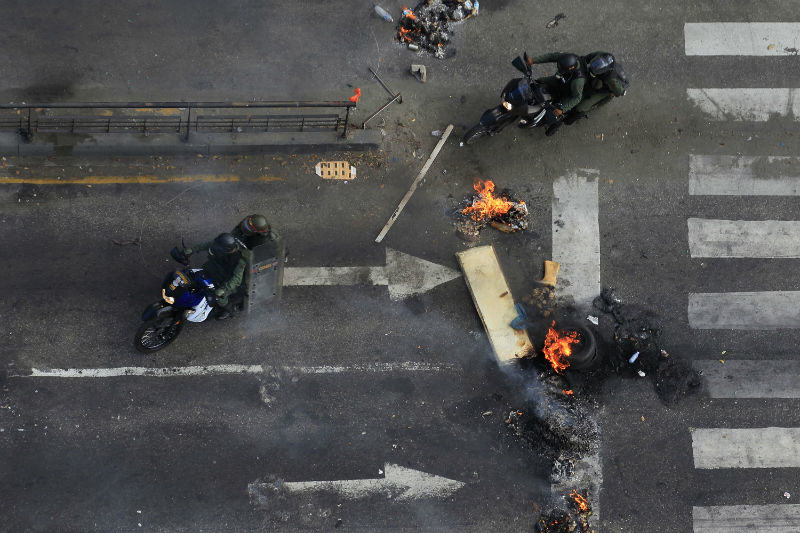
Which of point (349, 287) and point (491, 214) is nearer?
point (349, 287)

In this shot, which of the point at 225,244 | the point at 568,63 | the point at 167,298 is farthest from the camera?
the point at 568,63

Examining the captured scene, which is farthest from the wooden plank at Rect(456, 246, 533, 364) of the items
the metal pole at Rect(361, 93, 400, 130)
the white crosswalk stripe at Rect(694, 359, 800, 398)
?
the white crosswalk stripe at Rect(694, 359, 800, 398)

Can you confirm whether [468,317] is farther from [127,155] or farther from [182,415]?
[127,155]

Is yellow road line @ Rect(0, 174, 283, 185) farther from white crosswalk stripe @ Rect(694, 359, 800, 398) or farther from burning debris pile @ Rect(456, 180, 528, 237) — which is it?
white crosswalk stripe @ Rect(694, 359, 800, 398)

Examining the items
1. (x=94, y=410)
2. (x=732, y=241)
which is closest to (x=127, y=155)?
(x=94, y=410)

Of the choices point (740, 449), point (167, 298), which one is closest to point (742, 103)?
point (740, 449)

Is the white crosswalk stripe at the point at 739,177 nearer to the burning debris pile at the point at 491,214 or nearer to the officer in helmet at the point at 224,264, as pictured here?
the burning debris pile at the point at 491,214

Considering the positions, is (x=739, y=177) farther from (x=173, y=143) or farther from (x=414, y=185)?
(x=173, y=143)
